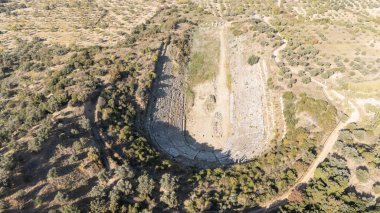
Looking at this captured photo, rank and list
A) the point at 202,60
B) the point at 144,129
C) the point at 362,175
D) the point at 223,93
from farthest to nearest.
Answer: the point at 202,60
the point at 223,93
the point at 144,129
the point at 362,175

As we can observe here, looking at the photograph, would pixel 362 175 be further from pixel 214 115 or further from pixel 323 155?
pixel 214 115

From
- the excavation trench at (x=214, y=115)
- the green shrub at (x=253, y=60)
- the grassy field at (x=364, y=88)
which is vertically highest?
the green shrub at (x=253, y=60)

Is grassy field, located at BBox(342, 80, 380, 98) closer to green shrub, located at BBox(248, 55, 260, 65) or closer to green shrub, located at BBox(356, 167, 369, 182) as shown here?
green shrub, located at BBox(248, 55, 260, 65)

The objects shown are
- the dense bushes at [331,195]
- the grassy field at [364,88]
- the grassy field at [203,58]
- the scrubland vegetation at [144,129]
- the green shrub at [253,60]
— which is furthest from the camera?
the grassy field at [203,58]

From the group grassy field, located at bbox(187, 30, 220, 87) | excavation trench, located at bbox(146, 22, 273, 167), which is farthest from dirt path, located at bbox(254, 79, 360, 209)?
grassy field, located at bbox(187, 30, 220, 87)

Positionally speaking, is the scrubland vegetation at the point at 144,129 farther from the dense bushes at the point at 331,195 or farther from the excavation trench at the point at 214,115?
the excavation trench at the point at 214,115

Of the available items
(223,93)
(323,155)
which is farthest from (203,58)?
(323,155)

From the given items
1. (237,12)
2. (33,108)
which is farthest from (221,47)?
(33,108)

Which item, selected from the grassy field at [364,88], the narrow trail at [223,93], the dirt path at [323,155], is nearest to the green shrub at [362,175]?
the dirt path at [323,155]
